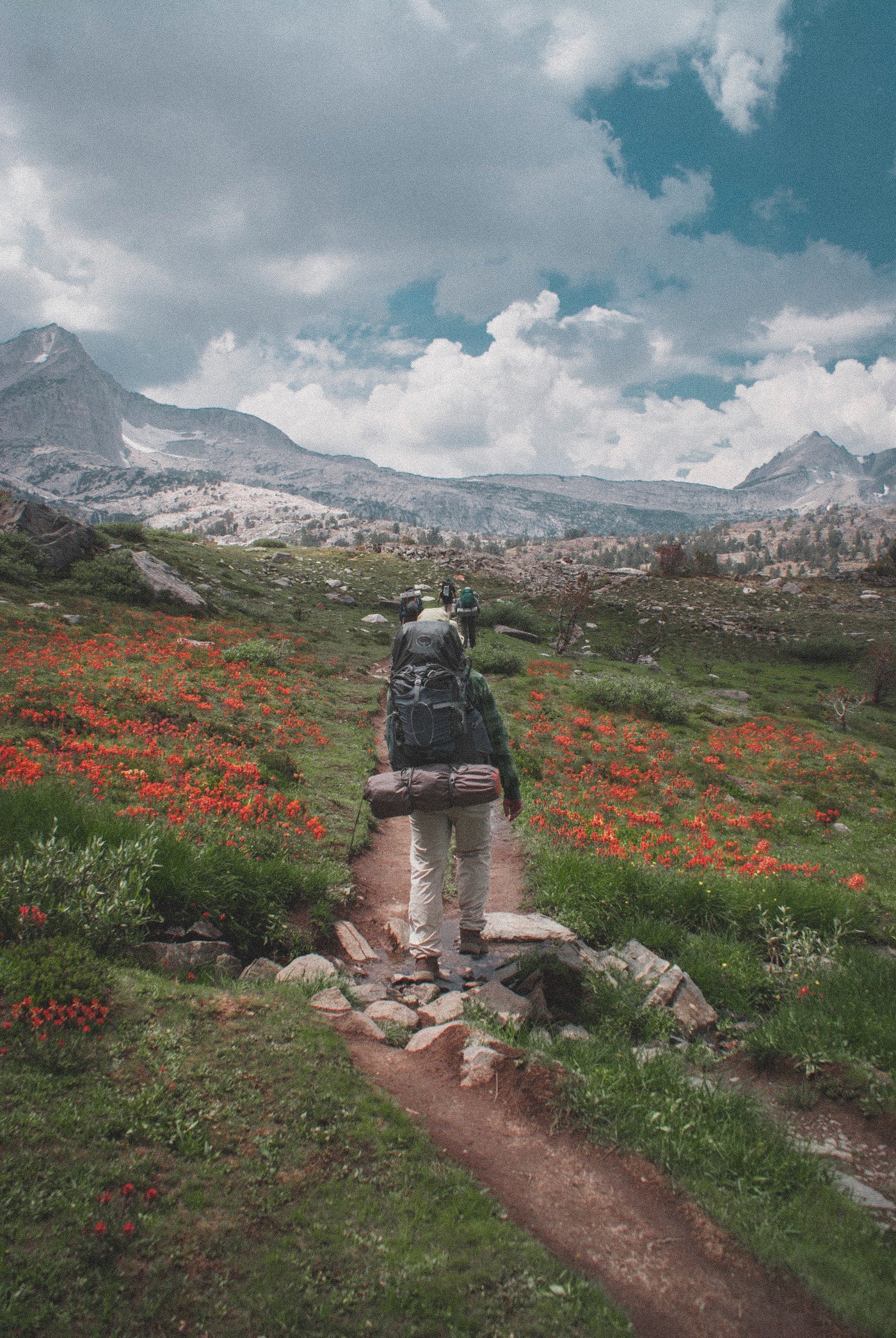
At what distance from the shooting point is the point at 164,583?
28109 millimetres

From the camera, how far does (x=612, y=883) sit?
27.5ft

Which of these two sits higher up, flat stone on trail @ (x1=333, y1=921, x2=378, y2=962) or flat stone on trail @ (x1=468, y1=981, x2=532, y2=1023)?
flat stone on trail @ (x1=468, y1=981, x2=532, y2=1023)

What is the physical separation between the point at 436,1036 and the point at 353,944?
2.30 metres

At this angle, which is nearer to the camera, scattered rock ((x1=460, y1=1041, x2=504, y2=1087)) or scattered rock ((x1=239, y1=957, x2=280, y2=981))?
scattered rock ((x1=460, y1=1041, x2=504, y2=1087))

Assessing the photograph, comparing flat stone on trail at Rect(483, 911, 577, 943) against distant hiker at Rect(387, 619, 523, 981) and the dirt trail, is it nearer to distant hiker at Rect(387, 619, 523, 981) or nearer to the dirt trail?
distant hiker at Rect(387, 619, 523, 981)

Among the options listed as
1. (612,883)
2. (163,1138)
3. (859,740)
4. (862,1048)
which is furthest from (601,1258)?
(859,740)

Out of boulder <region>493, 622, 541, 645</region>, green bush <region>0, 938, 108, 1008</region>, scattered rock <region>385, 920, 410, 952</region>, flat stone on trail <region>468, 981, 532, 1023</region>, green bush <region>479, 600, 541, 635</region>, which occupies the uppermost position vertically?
green bush <region>479, 600, 541, 635</region>

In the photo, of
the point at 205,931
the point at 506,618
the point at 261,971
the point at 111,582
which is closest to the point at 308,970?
the point at 261,971

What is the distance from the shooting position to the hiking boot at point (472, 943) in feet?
23.3

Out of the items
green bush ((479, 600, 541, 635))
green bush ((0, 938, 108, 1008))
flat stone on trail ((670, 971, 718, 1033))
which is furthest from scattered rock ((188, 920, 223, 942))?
green bush ((479, 600, 541, 635))

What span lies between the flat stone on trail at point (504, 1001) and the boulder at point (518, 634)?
1412 inches

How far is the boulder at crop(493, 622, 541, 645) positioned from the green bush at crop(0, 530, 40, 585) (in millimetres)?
26446

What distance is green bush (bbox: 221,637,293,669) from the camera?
19719 millimetres

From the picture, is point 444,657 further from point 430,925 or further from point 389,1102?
point 389,1102
